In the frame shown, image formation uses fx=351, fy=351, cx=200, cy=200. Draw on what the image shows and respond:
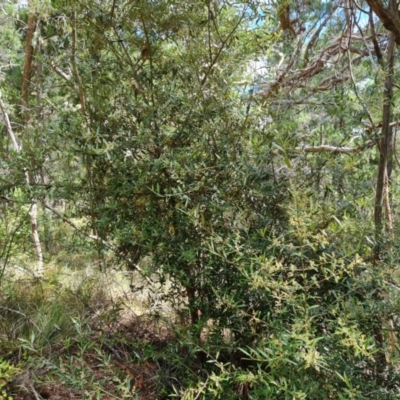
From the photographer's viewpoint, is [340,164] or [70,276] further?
[70,276]

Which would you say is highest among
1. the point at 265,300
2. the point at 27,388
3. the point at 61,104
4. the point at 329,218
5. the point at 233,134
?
the point at 61,104

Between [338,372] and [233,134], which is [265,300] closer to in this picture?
[338,372]

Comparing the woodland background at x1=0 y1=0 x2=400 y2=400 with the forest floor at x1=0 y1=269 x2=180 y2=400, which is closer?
the woodland background at x1=0 y1=0 x2=400 y2=400

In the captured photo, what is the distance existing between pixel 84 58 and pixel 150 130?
0.51m

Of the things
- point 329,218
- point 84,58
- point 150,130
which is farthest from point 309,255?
point 84,58

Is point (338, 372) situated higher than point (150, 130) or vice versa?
point (150, 130)

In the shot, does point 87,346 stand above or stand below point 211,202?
below

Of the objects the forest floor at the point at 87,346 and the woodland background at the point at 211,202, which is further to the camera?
the forest floor at the point at 87,346

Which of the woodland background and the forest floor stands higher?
the woodland background

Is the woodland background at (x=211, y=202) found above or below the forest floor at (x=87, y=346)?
above

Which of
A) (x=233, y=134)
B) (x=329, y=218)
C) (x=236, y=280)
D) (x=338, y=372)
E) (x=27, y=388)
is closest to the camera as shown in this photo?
(x=338, y=372)

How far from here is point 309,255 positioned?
1192 millimetres

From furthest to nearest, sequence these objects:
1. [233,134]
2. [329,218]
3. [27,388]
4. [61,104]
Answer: [61,104] → [27,388] → [233,134] → [329,218]

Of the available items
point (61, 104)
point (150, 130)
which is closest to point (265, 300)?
point (150, 130)
